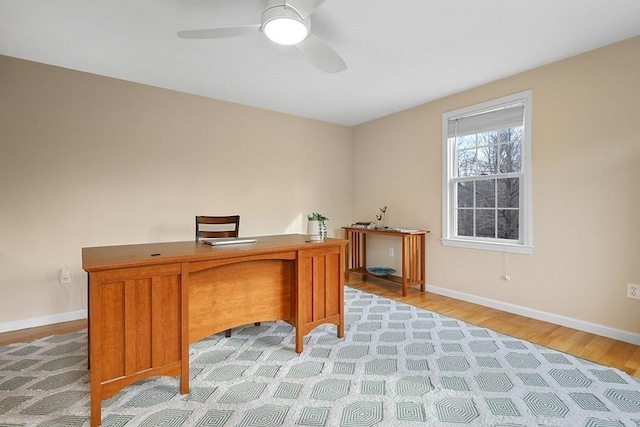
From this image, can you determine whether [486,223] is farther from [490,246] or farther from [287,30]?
[287,30]

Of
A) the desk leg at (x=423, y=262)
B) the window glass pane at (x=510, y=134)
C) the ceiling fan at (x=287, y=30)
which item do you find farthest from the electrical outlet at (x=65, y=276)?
the window glass pane at (x=510, y=134)

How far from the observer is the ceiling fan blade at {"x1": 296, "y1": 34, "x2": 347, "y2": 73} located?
198 cm

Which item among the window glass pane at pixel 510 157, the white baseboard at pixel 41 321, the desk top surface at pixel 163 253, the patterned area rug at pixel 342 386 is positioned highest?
the window glass pane at pixel 510 157

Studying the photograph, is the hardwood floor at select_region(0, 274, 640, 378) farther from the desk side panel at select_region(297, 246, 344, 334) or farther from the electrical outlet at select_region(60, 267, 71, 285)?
the desk side panel at select_region(297, 246, 344, 334)

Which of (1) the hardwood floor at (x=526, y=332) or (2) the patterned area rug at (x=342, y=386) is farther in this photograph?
(1) the hardwood floor at (x=526, y=332)

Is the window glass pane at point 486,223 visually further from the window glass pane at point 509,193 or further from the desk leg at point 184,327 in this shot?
the desk leg at point 184,327

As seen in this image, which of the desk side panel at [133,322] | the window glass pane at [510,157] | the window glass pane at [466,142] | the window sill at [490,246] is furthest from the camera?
the window glass pane at [466,142]

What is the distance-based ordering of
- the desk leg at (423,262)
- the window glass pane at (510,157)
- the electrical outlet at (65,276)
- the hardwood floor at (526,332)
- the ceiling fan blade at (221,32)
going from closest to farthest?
the ceiling fan blade at (221,32) → the hardwood floor at (526,332) → the electrical outlet at (65,276) → the window glass pane at (510,157) → the desk leg at (423,262)

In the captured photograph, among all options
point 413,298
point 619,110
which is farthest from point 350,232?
point 619,110

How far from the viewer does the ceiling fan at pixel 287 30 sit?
1.74 meters

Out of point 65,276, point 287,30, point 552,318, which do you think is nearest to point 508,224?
point 552,318

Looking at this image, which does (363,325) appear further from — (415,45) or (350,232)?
(415,45)

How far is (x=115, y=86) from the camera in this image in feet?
10.3

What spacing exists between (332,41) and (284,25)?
77 centimetres
